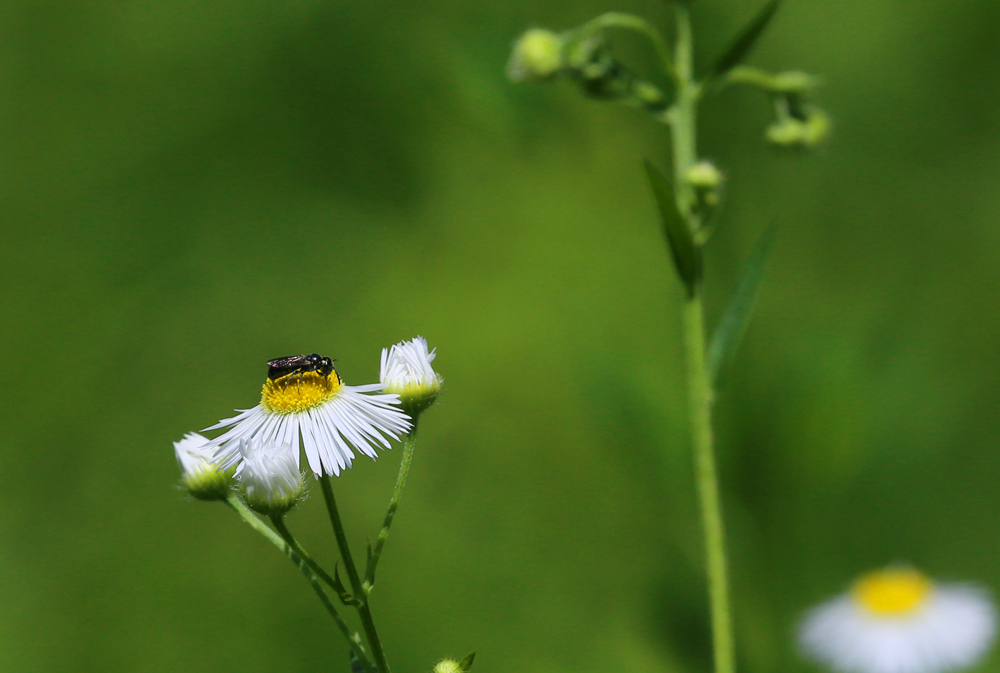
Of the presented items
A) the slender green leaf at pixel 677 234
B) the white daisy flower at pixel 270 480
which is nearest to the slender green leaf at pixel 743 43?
the slender green leaf at pixel 677 234

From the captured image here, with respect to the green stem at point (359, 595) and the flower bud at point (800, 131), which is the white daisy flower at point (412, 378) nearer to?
the green stem at point (359, 595)

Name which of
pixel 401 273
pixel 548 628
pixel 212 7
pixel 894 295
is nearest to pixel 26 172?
pixel 212 7

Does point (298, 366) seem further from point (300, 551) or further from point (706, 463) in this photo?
point (706, 463)

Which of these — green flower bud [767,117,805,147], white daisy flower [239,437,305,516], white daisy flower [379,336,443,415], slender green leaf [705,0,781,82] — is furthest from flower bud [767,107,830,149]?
white daisy flower [239,437,305,516]

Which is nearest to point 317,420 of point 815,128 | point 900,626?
point 815,128

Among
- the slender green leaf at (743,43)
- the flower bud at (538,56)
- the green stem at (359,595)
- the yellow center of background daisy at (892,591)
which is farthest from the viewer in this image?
the yellow center of background daisy at (892,591)

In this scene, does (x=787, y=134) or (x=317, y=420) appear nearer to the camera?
(x=317, y=420)
